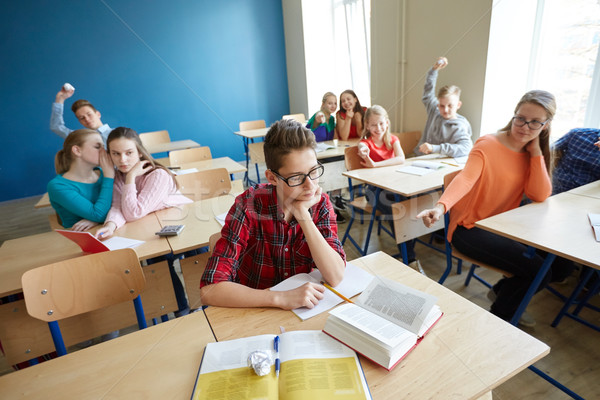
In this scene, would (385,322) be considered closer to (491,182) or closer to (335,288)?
(335,288)

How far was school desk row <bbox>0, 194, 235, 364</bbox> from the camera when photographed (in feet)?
4.49

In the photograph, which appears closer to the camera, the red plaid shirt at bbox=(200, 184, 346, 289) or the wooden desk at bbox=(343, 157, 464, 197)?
the red plaid shirt at bbox=(200, 184, 346, 289)

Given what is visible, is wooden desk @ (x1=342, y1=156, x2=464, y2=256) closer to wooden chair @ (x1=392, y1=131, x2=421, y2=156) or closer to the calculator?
wooden chair @ (x1=392, y1=131, x2=421, y2=156)

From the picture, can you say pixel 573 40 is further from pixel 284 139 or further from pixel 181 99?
pixel 181 99

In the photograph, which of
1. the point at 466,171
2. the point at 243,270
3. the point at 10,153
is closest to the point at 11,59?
the point at 10,153

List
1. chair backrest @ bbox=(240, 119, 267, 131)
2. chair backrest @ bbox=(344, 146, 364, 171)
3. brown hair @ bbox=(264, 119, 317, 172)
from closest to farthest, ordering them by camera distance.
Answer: brown hair @ bbox=(264, 119, 317, 172) → chair backrest @ bbox=(344, 146, 364, 171) → chair backrest @ bbox=(240, 119, 267, 131)

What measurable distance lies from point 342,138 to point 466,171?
8.25 ft

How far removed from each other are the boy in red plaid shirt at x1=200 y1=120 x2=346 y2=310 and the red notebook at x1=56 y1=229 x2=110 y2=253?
68 centimetres

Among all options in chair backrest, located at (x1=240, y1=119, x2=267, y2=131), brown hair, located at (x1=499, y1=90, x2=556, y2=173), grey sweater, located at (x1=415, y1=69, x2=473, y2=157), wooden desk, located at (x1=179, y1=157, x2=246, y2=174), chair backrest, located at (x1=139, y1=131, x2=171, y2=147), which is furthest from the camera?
chair backrest, located at (x1=240, y1=119, x2=267, y2=131)

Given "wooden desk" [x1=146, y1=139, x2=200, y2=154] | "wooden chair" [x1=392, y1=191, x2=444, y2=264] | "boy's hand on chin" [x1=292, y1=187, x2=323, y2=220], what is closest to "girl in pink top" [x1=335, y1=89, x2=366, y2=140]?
"wooden desk" [x1=146, y1=139, x2=200, y2=154]

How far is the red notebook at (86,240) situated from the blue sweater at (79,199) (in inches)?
15.1

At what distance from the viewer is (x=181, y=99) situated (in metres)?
5.73

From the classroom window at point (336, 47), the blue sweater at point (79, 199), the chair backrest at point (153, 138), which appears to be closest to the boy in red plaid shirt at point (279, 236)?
the blue sweater at point (79, 199)

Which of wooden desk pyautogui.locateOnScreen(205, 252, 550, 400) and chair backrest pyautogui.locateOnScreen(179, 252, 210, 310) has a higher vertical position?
wooden desk pyautogui.locateOnScreen(205, 252, 550, 400)
